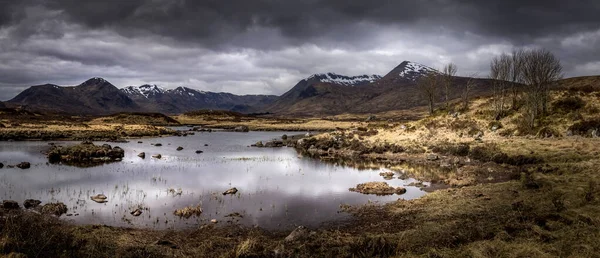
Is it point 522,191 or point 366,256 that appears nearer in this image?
point 366,256

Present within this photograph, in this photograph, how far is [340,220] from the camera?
20078 mm

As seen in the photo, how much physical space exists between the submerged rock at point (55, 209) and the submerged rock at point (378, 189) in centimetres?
2016

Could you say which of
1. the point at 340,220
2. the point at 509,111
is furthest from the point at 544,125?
the point at 340,220

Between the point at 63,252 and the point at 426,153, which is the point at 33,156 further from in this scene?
the point at 426,153

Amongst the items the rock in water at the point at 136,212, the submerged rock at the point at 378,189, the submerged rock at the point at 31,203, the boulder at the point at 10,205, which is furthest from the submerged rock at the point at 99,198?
the submerged rock at the point at 378,189

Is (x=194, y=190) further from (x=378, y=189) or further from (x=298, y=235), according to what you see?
(x=378, y=189)

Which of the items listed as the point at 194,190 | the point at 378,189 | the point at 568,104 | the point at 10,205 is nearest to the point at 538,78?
the point at 568,104

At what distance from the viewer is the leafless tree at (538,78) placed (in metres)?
49.5

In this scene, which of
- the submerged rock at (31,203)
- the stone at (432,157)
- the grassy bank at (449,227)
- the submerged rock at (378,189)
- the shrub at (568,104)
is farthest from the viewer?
the shrub at (568,104)

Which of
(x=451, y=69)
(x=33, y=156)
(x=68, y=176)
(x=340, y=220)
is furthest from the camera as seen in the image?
(x=451, y=69)

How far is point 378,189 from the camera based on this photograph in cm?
2809

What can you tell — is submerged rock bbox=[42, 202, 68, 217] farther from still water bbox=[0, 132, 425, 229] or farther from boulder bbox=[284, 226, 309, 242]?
boulder bbox=[284, 226, 309, 242]

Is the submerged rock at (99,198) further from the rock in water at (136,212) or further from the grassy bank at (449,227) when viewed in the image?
A: the grassy bank at (449,227)

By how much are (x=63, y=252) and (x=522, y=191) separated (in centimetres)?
2538
